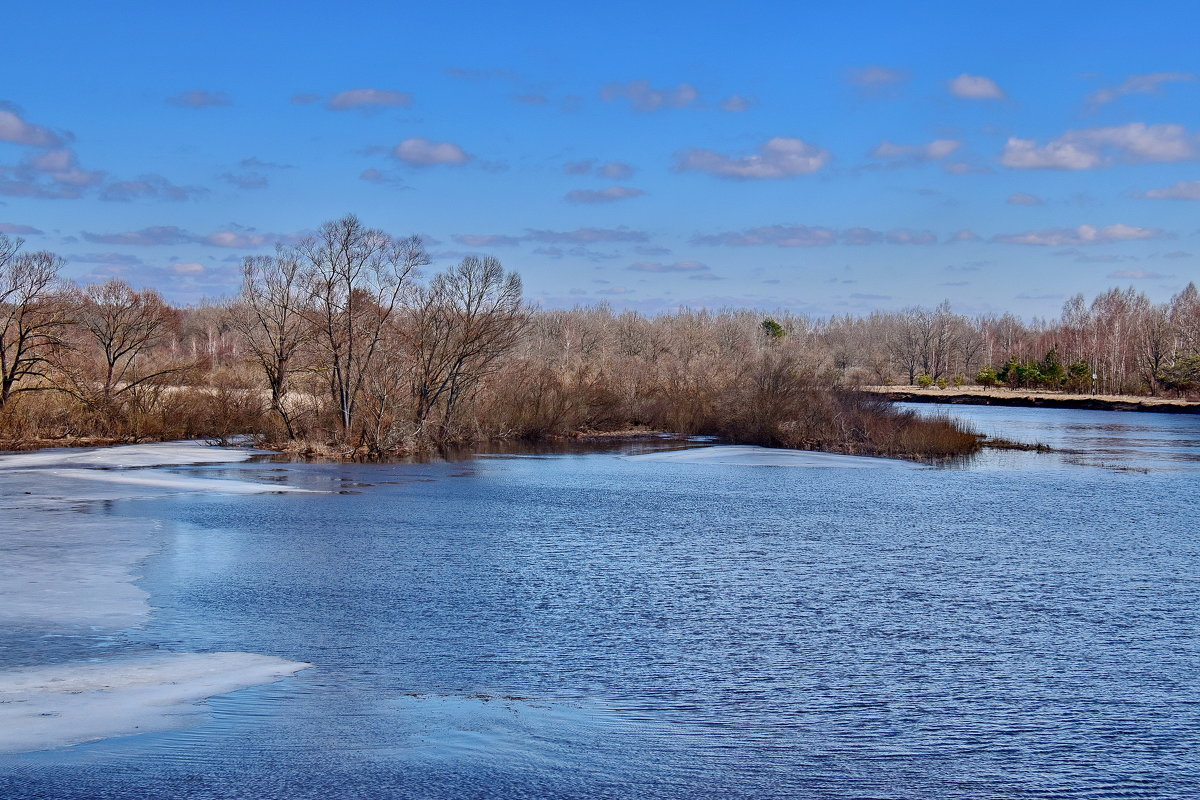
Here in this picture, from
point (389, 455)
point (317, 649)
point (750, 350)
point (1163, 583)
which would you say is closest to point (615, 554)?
point (317, 649)

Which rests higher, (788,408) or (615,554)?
(788,408)

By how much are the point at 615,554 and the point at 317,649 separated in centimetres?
617

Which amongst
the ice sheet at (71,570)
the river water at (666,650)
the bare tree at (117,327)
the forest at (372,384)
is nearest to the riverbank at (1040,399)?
the forest at (372,384)

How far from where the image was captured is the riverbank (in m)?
73.2

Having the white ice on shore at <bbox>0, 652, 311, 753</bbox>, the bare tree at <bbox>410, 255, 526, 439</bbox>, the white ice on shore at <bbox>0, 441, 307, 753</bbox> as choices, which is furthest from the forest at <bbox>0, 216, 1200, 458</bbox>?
the white ice on shore at <bbox>0, 652, 311, 753</bbox>

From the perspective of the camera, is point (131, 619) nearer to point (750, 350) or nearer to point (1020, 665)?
point (1020, 665)

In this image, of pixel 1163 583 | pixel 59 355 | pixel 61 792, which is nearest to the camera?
pixel 61 792

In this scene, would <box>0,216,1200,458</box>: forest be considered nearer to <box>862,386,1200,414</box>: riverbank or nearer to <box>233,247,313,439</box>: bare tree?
<box>233,247,313,439</box>: bare tree

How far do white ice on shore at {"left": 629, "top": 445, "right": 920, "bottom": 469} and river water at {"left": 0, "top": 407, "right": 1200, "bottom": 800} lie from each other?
10449 mm

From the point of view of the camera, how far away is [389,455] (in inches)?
1271

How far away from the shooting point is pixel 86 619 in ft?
34.5

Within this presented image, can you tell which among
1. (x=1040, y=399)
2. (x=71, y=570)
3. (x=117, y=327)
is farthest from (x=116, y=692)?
(x=1040, y=399)

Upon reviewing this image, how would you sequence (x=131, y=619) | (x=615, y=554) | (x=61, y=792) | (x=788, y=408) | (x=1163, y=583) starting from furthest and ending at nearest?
(x=788, y=408) < (x=615, y=554) < (x=1163, y=583) < (x=131, y=619) < (x=61, y=792)

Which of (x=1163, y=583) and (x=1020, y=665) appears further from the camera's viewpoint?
(x=1163, y=583)
